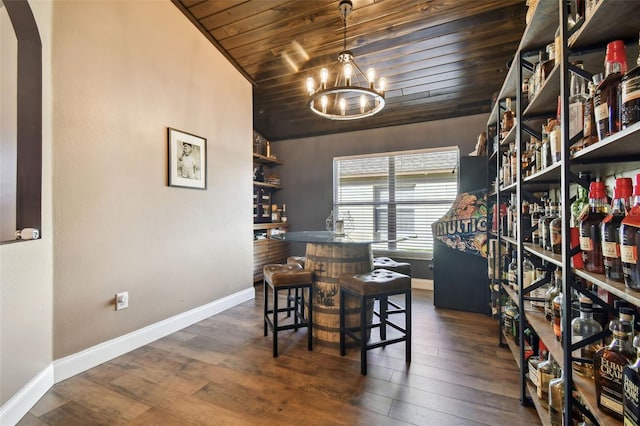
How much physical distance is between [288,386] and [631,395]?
1540 mm

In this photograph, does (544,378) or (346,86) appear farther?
(346,86)

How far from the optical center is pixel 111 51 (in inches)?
84.7

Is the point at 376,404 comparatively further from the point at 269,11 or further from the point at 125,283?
the point at 269,11

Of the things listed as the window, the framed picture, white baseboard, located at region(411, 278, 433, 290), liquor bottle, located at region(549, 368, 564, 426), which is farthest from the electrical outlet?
white baseboard, located at region(411, 278, 433, 290)

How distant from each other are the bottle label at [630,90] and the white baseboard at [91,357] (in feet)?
9.24

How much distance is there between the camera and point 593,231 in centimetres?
95

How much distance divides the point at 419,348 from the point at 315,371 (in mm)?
887

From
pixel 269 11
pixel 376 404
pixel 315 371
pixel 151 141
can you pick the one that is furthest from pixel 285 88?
pixel 376 404

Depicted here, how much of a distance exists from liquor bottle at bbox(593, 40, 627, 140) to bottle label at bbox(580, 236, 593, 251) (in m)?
0.34

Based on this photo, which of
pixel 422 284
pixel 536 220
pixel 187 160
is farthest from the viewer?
pixel 422 284

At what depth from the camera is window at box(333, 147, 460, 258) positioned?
3.94 metres

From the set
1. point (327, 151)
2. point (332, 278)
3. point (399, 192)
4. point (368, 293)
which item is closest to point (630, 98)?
point (368, 293)

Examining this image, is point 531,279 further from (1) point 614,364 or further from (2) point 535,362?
(1) point 614,364

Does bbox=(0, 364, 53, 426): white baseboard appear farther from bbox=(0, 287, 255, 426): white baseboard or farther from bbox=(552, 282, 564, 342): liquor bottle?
bbox=(552, 282, 564, 342): liquor bottle
